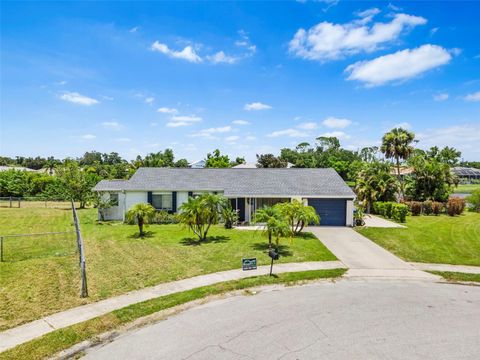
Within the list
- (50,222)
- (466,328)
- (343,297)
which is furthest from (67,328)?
(50,222)

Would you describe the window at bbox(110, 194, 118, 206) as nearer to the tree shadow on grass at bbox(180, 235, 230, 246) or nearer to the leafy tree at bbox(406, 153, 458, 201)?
the tree shadow on grass at bbox(180, 235, 230, 246)

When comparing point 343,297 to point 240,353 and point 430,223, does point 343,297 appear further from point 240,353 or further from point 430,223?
point 430,223

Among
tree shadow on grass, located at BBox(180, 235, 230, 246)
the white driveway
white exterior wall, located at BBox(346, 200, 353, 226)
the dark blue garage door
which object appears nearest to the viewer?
the white driveway

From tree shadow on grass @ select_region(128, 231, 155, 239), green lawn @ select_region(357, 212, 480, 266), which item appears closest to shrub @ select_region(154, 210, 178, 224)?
tree shadow on grass @ select_region(128, 231, 155, 239)

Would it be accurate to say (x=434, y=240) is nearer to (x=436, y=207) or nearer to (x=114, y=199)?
(x=436, y=207)

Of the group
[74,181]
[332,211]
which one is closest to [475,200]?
[332,211]

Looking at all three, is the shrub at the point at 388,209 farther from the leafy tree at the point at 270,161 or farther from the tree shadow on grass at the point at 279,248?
the leafy tree at the point at 270,161
